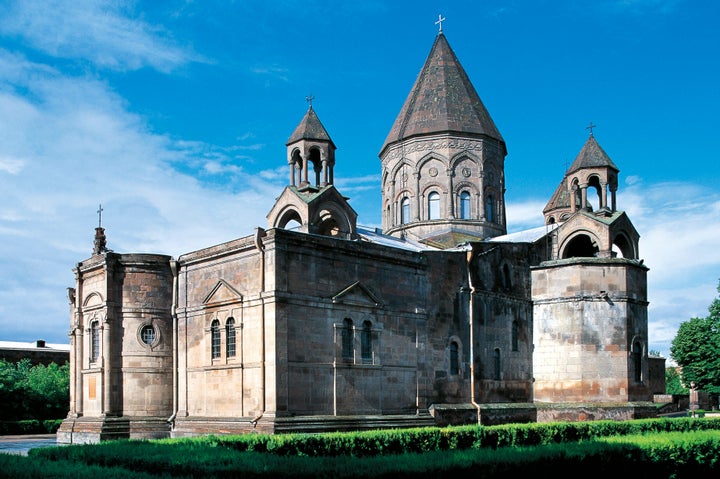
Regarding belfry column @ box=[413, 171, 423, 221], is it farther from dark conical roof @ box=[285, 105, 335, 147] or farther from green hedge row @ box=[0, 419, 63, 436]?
green hedge row @ box=[0, 419, 63, 436]

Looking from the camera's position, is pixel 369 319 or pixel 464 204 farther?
pixel 464 204

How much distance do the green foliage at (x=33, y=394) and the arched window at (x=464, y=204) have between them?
68.4 feet

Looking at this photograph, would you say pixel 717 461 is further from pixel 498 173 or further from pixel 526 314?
pixel 498 173

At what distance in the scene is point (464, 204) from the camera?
113ft

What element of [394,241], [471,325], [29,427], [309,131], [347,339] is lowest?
[29,427]

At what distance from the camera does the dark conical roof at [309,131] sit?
2625 centimetres

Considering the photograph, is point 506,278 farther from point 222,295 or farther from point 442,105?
point 222,295

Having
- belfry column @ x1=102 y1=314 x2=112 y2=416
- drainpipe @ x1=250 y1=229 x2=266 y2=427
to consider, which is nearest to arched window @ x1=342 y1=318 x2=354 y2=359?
drainpipe @ x1=250 y1=229 x2=266 y2=427

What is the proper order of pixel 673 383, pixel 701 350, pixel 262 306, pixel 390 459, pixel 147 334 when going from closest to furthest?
pixel 390 459
pixel 262 306
pixel 147 334
pixel 701 350
pixel 673 383

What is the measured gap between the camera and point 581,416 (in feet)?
93.8

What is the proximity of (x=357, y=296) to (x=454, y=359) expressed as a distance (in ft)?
16.6

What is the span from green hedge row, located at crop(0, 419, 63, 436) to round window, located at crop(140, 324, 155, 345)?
460 inches

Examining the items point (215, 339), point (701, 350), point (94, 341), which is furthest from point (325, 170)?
point (701, 350)

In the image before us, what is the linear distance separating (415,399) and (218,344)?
6.56 m
